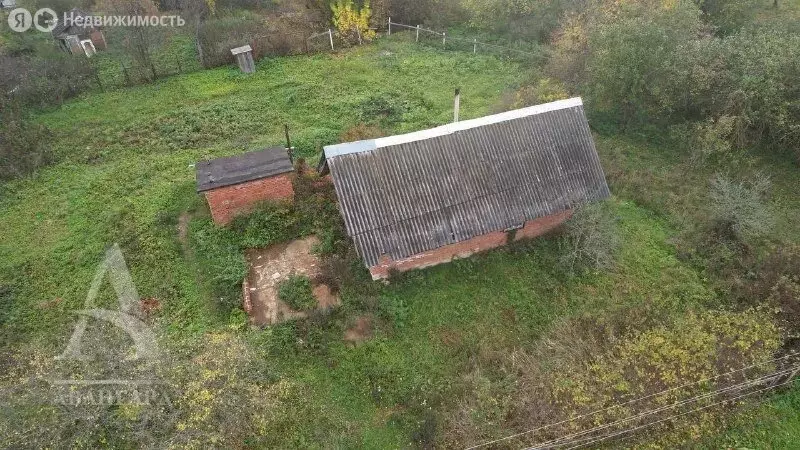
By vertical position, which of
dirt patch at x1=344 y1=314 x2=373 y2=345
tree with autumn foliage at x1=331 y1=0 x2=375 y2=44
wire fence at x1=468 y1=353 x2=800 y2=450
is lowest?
wire fence at x1=468 y1=353 x2=800 y2=450

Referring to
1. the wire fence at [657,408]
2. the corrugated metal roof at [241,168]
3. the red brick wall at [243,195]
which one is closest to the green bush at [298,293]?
the red brick wall at [243,195]

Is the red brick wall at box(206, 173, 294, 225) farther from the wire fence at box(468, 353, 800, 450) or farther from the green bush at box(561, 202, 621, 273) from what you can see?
the wire fence at box(468, 353, 800, 450)

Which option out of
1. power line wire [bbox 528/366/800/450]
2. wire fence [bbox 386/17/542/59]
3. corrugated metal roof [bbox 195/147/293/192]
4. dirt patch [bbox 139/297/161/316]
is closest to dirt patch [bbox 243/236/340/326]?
corrugated metal roof [bbox 195/147/293/192]

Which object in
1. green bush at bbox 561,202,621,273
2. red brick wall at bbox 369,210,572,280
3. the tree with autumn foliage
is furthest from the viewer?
the tree with autumn foliage

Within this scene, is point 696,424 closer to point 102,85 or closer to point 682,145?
point 682,145

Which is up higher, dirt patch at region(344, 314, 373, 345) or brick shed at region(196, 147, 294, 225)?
brick shed at region(196, 147, 294, 225)

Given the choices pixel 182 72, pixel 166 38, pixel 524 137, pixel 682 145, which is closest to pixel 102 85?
pixel 182 72

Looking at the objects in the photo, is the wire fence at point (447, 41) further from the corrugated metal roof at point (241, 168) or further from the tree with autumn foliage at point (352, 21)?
the corrugated metal roof at point (241, 168)
